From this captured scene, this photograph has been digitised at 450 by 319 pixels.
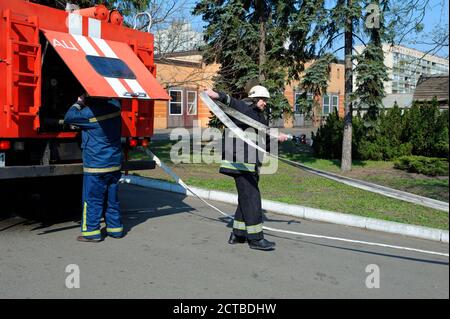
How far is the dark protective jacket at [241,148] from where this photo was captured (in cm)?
571


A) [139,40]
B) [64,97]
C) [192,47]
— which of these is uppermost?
[192,47]

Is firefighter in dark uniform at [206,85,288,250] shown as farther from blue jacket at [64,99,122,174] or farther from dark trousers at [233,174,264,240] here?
blue jacket at [64,99,122,174]

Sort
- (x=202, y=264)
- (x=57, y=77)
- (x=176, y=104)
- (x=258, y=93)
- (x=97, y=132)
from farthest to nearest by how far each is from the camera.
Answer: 1. (x=176, y=104)
2. (x=57, y=77)
3. (x=97, y=132)
4. (x=258, y=93)
5. (x=202, y=264)

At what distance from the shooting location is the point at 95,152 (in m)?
6.00

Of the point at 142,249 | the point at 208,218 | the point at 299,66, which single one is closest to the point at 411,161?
the point at 299,66

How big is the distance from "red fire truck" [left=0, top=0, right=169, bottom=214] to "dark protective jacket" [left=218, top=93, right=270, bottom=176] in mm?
1203

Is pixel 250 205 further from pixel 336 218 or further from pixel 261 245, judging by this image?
pixel 336 218

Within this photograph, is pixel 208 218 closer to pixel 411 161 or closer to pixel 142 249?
pixel 142 249

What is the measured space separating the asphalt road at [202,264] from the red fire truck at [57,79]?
0.98 meters

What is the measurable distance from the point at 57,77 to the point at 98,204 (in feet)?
7.38

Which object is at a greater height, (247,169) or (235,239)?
(247,169)

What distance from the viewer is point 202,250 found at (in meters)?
5.75

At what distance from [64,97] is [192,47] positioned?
8.69 metres

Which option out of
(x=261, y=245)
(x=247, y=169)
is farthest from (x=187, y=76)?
(x=261, y=245)
